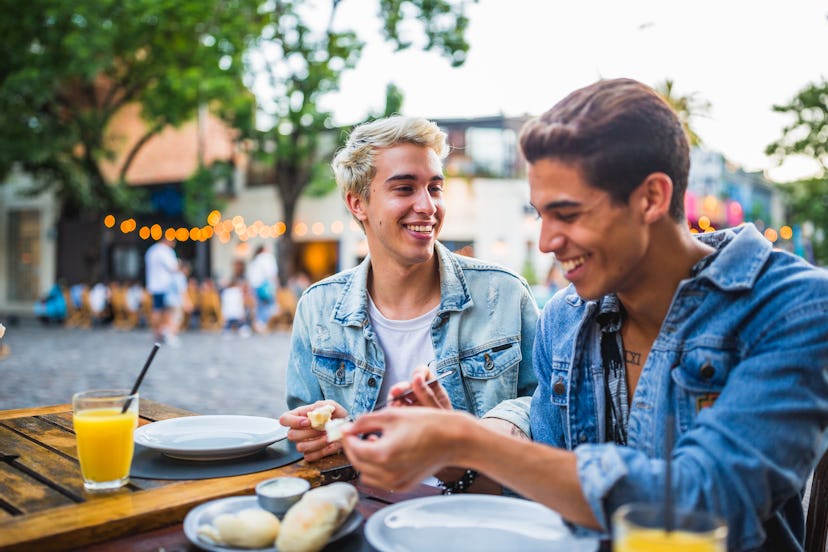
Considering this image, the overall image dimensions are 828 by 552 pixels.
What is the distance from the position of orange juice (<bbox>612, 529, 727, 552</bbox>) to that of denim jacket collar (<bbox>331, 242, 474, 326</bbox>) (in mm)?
1753

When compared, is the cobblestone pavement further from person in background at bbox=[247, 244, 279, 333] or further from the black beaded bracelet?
the black beaded bracelet

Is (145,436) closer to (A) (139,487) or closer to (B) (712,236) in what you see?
(A) (139,487)

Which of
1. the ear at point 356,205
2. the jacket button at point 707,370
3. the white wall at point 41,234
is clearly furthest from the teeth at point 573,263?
the white wall at point 41,234

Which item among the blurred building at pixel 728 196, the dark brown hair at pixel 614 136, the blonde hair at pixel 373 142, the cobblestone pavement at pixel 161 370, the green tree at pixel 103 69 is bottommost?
the cobblestone pavement at pixel 161 370

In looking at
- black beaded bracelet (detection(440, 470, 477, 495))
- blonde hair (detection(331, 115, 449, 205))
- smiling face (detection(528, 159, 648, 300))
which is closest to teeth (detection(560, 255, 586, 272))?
smiling face (detection(528, 159, 648, 300))

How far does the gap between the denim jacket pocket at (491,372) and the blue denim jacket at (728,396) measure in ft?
2.11

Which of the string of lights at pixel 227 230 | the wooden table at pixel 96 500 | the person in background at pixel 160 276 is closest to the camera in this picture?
the wooden table at pixel 96 500

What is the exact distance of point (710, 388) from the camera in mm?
1599

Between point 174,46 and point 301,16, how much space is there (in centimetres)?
469

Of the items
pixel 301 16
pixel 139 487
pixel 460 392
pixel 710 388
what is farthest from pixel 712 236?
pixel 301 16

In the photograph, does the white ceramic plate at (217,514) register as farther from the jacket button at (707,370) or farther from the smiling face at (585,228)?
the jacket button at (707,370)

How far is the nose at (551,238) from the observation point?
1.55 metres

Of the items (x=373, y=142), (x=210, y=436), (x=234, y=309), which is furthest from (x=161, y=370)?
(x=210, y=436)

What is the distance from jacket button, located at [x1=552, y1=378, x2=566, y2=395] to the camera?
6.40 ft
